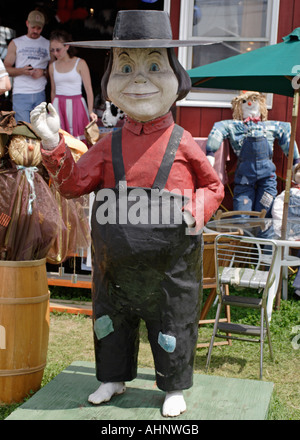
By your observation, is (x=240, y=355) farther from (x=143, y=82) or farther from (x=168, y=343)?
(x=143, y=82)

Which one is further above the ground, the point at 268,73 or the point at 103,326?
the point at 268,73

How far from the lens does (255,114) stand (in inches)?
248

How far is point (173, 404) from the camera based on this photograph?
2.84 m

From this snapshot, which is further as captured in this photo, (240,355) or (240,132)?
(240,132)

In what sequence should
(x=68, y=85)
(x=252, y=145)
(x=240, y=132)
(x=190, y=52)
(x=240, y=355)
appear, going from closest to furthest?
(x=240, y=355)
(x=252, y=145)
(x=240, y=132)
(x=68, y=85)
(x=190, y=52)

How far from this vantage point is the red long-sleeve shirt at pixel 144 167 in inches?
107

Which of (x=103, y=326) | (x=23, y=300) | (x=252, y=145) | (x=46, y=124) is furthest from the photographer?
(x=252, y=145)

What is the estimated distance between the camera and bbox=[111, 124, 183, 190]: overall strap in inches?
107

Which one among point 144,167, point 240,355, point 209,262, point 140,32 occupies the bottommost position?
point 240,355

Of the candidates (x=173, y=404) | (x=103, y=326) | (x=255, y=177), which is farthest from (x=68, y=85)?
(x=173, y=404)

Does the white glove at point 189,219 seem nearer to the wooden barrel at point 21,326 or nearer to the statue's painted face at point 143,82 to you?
the statue's painted face at point 143,82

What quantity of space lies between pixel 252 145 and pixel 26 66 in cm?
266

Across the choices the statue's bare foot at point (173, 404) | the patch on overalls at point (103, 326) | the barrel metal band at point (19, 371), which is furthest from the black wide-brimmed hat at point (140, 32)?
the barrel metal band at point (19, 371)
